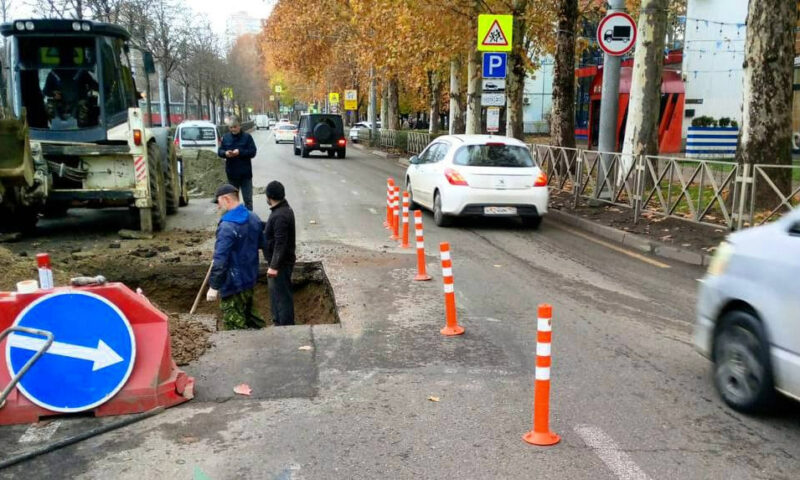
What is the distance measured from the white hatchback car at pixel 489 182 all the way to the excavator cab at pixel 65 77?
5.83 m

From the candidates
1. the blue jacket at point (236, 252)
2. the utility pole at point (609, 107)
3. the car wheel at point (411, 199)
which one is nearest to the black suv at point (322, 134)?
the car wheel at point (411, 199)

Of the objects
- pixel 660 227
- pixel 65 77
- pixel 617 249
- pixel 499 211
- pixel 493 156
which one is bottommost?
pixel 617 249

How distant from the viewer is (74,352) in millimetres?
4504

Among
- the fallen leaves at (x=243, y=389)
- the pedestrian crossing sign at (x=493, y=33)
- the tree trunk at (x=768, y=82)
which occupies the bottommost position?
the fallen leaves at (x=243, y=389)

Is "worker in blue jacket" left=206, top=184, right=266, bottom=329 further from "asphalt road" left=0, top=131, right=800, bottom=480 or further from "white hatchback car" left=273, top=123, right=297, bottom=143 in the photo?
"white hatchback car" left=273, top=123, right=297, bottom=143

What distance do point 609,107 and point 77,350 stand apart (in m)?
11.9

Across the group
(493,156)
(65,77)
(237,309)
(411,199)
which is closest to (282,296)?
(237,309)

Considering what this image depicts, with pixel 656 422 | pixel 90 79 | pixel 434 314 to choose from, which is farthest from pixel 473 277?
pixel 90 79

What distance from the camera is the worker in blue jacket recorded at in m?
6.61

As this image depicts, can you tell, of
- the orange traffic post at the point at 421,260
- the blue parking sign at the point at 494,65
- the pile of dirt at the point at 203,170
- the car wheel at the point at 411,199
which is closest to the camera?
the orange traffic post at the point at 421,260

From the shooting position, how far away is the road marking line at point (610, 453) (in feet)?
12.7

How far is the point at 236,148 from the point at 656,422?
936cm

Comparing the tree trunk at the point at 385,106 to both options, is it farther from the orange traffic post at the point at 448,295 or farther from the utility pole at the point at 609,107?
the orange traffic post at the point at 448,295

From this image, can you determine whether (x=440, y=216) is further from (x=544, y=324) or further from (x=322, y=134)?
(x=322, y=134)
